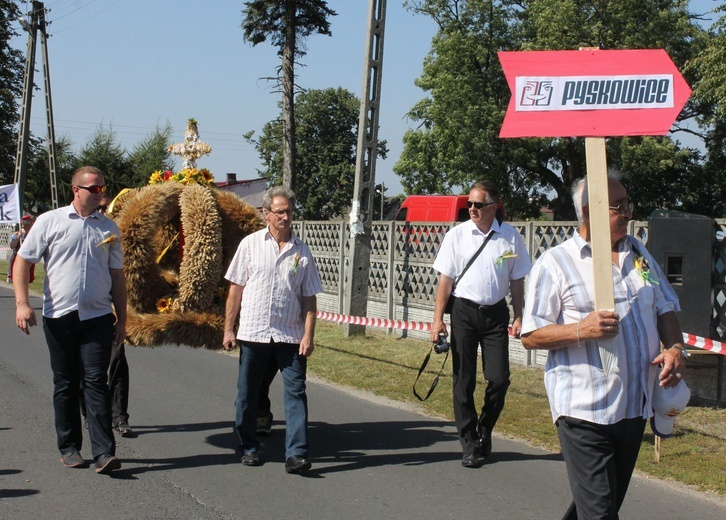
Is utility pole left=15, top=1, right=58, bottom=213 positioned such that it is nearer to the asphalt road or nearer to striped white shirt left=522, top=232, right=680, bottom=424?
the asphalt road

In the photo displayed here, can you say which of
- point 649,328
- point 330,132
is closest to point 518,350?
point 649,328

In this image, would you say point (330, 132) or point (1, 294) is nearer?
point (1, 294)

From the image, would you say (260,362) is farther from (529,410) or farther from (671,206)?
(671,206)

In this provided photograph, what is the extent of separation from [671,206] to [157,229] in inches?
1470

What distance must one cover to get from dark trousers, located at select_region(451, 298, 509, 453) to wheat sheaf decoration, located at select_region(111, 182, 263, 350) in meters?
1.83

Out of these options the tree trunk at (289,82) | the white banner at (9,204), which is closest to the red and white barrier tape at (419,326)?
the white banner at (9,204)

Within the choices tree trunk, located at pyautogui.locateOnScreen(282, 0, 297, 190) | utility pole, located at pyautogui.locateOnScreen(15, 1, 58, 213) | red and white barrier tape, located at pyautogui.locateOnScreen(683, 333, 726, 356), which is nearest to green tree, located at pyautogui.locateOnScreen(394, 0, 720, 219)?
tree trunk, located at pyautogui.locateOnScreen(282, 0, 297, 190)

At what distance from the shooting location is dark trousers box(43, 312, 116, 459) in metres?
5.69

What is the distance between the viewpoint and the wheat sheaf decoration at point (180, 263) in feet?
20.8

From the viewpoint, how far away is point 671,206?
40281 mm

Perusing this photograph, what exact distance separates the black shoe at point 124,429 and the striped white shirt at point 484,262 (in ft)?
9.19

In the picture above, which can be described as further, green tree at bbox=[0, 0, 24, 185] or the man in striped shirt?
green tree at bbox=[0, 0, 24, 185]

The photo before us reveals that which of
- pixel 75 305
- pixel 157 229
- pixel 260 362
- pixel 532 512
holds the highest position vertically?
pixel 157 229

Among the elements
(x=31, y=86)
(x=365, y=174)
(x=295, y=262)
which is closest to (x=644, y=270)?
(x=295, y=262)
